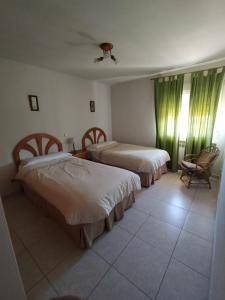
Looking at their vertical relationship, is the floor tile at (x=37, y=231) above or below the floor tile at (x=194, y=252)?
above

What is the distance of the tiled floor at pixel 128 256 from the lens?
130cm

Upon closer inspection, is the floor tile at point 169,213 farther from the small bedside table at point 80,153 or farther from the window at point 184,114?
the small bedside table at point 80,153

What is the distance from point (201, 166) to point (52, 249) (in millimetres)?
2980

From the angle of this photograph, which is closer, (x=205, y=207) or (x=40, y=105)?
(x=205, y=207)

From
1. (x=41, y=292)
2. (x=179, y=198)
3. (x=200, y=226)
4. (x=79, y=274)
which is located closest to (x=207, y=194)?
(x=179, y=198)

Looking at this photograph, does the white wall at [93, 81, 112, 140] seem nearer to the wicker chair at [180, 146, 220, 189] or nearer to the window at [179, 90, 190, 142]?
the window at [179, 90, 190, 142]

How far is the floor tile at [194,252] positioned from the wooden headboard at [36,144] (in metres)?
2.95

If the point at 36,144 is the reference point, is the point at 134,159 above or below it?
below

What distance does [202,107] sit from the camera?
10.4 ft

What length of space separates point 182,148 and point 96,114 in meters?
2.62

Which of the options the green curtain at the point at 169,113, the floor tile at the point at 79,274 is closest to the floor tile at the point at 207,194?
the green curtain at the point at 169,113

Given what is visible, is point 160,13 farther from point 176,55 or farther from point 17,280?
point 17,280

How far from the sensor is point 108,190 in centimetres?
187

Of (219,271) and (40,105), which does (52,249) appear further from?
(40,105)
